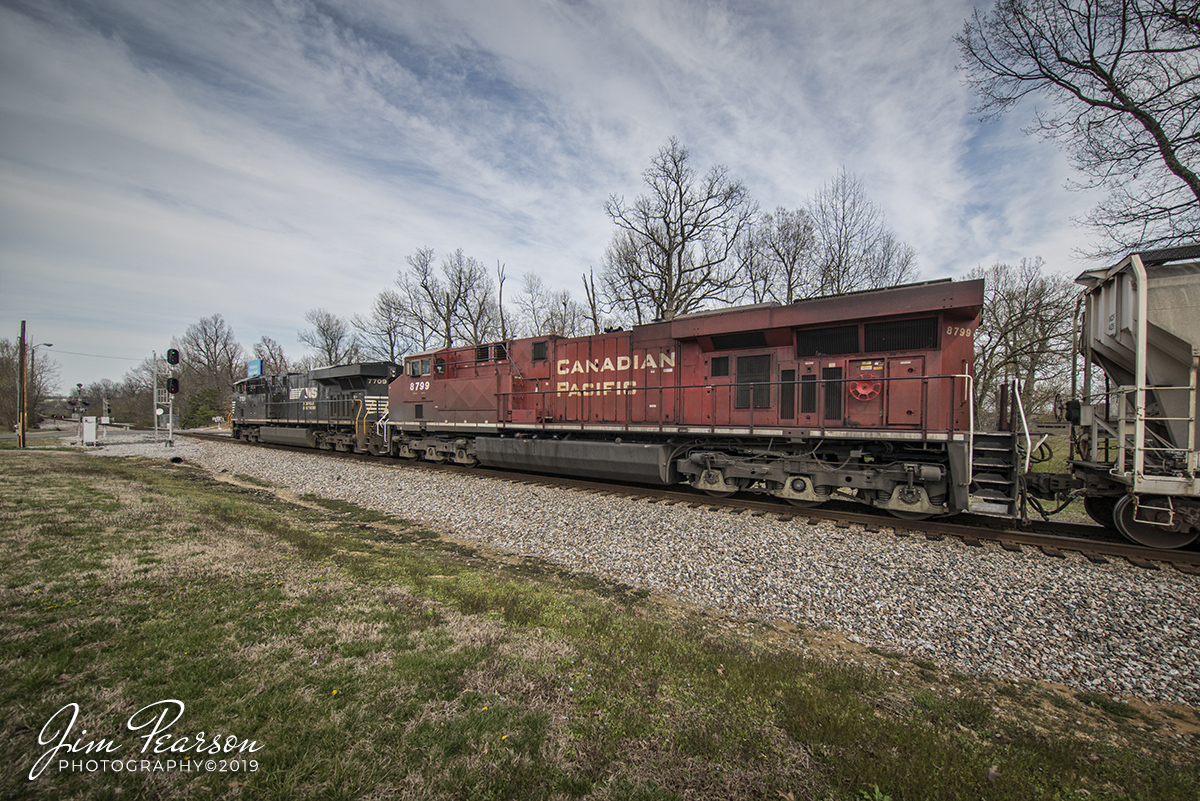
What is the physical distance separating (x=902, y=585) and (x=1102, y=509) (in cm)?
495

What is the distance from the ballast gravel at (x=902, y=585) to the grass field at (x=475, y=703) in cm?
41

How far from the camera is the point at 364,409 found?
1784 centimetres

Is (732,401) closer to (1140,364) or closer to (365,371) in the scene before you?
(1140,364)

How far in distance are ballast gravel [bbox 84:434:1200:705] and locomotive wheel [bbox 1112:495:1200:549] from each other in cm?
90

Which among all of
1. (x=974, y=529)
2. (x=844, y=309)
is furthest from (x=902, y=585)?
(x=844, y=309)

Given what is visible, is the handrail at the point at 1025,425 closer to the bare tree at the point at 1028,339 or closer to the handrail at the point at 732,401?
the handrail at the point at 732,401

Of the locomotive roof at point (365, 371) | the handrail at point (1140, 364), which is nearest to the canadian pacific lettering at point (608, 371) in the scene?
the handrail at point (1140, 364)

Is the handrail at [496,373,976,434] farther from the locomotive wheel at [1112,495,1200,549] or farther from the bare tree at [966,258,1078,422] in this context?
the bare tree at [966,258,1078,422]

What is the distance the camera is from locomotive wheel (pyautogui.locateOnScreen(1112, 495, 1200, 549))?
21.2ft

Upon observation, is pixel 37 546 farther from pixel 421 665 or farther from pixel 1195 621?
pixel 1195 621

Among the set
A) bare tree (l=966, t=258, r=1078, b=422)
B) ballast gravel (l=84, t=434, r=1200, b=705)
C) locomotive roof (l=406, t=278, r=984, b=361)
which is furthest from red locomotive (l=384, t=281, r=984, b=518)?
bare tree (l=966, t=258, r=1078, b=422)

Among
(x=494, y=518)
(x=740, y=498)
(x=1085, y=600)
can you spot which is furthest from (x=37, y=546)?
(x=1085, y=600)

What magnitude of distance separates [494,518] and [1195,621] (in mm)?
8703

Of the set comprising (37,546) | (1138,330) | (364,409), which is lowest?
(37,546)
